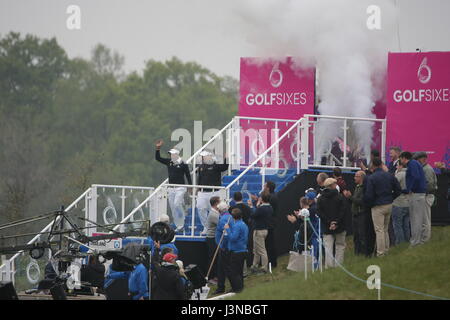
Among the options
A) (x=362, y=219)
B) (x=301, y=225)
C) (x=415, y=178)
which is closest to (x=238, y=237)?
(x=301, y=225)

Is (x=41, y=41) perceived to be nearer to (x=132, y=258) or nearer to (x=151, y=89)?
(x=151, y=89)

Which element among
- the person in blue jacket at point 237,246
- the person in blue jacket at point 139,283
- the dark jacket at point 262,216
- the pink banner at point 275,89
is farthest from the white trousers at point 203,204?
the person in blue jacket at point 139,283

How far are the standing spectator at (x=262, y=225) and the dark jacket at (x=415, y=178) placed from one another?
3.51 meters

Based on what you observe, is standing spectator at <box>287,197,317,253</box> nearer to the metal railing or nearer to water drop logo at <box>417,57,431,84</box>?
the metal railing

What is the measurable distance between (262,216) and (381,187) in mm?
3410

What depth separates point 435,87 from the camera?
25969mm

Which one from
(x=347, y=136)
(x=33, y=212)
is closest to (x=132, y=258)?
(x=347, y=136)

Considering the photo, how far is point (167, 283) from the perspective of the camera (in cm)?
1941

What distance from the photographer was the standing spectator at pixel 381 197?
21.3 metres

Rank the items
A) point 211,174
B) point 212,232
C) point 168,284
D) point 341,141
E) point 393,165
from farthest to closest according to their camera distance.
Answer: point 211,174, point 341,141, point 212,232, point 393,165, point 168,284

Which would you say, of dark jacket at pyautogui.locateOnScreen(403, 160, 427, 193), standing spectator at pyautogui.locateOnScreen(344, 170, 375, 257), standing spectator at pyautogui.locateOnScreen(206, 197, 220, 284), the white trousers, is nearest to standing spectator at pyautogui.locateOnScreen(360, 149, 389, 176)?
standing spectator at pyautogui.locateOnScreen(344, 170, 375, 257)

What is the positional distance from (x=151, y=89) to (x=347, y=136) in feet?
186

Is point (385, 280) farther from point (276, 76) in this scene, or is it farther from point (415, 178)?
point (276, 76)

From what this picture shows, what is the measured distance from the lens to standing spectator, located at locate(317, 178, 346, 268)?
21.4m
